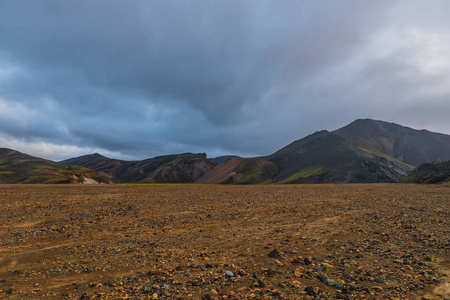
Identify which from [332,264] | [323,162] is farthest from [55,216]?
[323,162]

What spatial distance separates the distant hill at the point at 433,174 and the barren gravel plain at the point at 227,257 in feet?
251

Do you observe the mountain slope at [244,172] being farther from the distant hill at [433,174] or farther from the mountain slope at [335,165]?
the distant hill at [433,174]

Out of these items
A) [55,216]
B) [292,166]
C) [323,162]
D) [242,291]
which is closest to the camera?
[242,291]

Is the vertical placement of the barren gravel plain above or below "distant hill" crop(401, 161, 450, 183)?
below

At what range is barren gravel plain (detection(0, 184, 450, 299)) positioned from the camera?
21.2 feet

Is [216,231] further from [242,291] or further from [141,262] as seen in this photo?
[242,291]

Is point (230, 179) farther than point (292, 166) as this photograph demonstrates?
No

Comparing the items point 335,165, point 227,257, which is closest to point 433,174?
point 335,165

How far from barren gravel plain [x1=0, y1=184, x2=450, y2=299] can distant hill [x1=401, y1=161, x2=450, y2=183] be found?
7636 centimetres

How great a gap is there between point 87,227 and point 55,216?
472cm

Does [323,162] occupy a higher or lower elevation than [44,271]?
higher

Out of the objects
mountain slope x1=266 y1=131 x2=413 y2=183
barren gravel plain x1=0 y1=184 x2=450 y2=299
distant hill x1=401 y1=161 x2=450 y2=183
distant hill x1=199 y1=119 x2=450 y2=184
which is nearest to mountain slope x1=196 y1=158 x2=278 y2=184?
distant hill x1=199 y1=119 x2=450 y2=184

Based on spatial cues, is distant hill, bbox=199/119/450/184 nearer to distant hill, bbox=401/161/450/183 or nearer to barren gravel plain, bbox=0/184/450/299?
distant hill, bbox=401/161/450/183

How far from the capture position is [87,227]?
13922 millimetres
